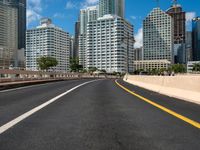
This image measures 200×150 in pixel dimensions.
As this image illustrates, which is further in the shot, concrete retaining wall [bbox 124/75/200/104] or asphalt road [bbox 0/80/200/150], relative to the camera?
concrete retaining wall [bbox 124/75/200/104]

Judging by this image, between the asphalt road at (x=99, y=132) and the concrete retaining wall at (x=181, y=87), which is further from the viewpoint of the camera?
the concrete retaining wall at (x=181, y=87)

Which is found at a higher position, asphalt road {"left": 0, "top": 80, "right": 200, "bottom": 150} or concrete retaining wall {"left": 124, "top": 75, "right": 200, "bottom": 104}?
concrete retaining wall {"left": 124, "top": 75, "right": 200, "bottom": 104}

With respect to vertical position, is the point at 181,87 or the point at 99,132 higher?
→ the point at 181,87

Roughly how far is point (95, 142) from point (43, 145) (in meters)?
0.83

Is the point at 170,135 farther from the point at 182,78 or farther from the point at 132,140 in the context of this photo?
the point at 182,78

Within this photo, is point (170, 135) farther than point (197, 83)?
No

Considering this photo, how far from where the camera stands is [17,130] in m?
5.95

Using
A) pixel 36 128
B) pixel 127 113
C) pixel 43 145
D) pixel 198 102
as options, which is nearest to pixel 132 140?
pixel 43 145

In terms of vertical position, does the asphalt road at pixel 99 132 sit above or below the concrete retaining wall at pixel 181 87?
below

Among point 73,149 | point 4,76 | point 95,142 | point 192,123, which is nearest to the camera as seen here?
point 73,149

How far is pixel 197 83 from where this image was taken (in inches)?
478

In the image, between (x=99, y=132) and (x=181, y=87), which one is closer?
(x=99, y=132)

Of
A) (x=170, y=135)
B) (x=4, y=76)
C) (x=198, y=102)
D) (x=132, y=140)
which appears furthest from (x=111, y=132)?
(x=4, y=76)

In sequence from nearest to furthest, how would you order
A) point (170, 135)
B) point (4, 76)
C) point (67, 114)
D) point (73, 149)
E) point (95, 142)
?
point (73, 149) → point (95, 142) → point (170, 135) → point (67, 114) → point (4, 76)
